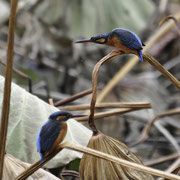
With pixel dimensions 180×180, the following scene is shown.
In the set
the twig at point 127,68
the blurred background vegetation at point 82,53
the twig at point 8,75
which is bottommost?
the twig at point 8,75

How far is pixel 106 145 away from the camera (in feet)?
1.83

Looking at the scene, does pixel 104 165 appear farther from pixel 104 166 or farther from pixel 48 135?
pixel 48 135

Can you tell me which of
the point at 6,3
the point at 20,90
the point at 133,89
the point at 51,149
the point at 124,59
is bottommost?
the point at 51,149

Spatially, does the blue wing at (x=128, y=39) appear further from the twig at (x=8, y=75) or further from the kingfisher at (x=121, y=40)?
the twig at (x=8, y=75)

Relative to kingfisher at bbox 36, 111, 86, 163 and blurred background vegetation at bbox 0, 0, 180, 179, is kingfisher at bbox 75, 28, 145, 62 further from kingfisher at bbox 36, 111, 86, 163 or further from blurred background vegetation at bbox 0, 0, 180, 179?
blurred background vegetation at bbox 0, 0, 180, 179

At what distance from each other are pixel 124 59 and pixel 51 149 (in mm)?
2909

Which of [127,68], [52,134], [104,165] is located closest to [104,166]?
[104,165]

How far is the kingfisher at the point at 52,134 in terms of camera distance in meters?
0.48

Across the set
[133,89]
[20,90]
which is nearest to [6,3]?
[133,89]

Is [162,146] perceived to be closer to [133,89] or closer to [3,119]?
[133,89]

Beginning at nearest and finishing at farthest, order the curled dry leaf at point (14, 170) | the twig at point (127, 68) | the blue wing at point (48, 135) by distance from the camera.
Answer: the blue wing at point (48, 135) → the curled dry leaf at point (14, 170) → the twig at point (127, 68)

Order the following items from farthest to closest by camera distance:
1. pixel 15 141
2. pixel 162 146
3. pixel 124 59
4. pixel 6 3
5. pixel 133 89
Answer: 1. pixel 124 59
2. pixel 6 3
3. pixel 133 89
4. pixel 162 146
5. pixel 15 141

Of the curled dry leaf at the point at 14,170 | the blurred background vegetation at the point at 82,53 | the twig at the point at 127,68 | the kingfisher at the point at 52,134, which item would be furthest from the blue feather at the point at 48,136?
the blurred background vegetation at the point at 82,53

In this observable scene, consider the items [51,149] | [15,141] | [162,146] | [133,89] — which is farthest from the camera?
[133,89]
